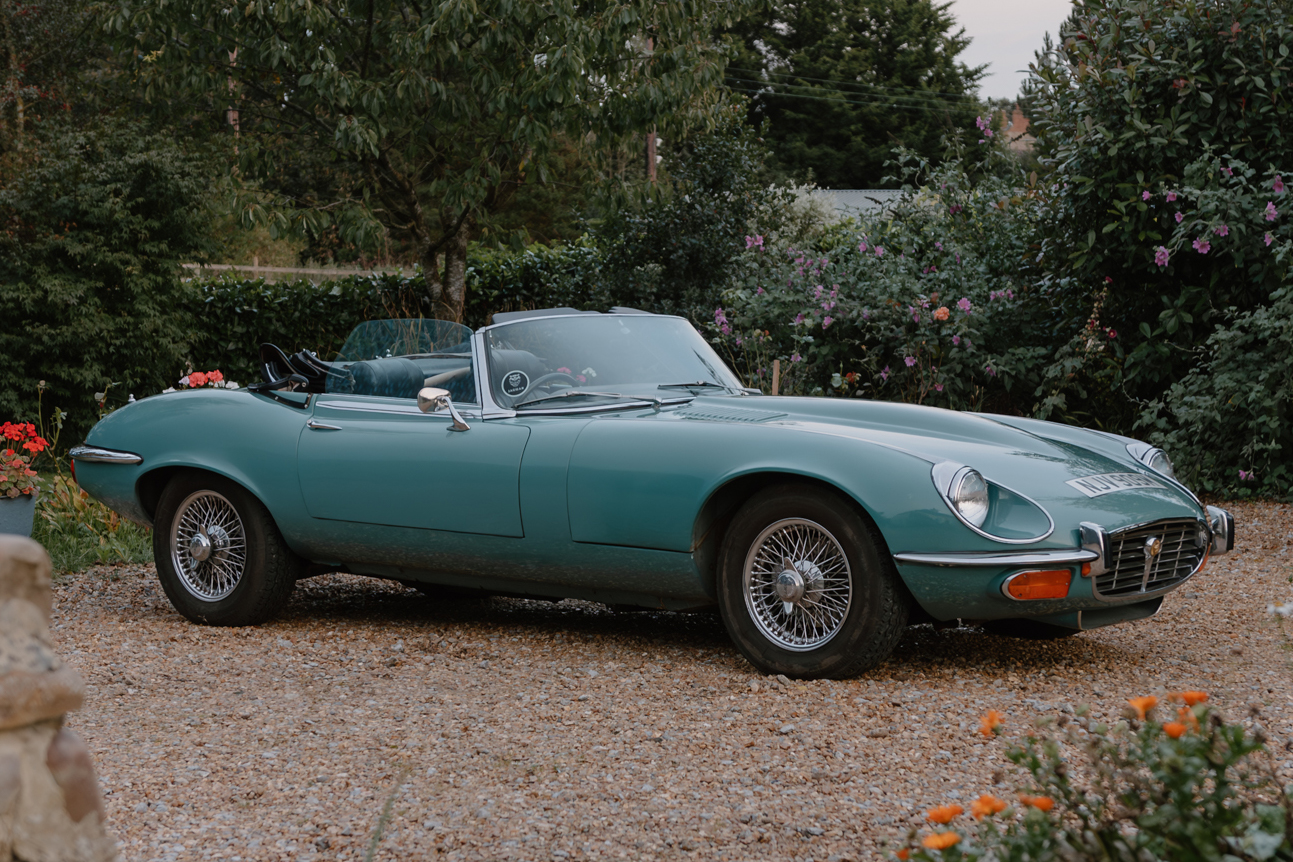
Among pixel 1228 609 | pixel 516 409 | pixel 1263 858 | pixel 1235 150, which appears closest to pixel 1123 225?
pixel 1235 150

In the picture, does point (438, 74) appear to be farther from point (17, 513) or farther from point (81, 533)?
point (17, 513)

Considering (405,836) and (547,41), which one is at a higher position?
(547,41)

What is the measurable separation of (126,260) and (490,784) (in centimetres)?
1029

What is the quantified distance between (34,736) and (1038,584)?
9.66ft

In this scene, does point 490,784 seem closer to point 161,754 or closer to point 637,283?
point 161,754

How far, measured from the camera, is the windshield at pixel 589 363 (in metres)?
4.80

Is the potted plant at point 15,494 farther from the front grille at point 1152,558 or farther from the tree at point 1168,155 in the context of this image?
the tree at point 1168,155

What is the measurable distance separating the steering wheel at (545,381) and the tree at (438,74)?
5764mm

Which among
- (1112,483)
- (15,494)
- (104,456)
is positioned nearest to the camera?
(1112,483)

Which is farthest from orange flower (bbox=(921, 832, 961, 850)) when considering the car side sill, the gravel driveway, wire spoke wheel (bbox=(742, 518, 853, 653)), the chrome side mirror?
the chrome side mirror

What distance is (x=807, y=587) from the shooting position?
398cm

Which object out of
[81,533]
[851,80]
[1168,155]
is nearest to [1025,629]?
[1168,155]

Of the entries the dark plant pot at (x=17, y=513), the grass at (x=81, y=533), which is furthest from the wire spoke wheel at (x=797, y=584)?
the dark plant pot at (x=17, y=513)

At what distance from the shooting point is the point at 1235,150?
8.05 m
